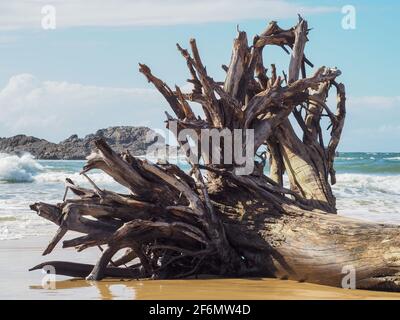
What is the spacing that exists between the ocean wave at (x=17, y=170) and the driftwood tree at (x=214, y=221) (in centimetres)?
2273

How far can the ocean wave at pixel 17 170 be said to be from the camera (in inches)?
1237

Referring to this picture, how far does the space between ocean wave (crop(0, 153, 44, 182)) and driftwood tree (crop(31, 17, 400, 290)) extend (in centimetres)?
2273

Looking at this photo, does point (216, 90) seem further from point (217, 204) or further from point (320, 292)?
point (320, 292)

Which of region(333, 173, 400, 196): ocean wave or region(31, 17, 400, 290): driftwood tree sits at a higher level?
region(31, 17, 400, 290): driftwood tree

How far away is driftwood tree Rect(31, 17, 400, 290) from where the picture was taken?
8.03 meters

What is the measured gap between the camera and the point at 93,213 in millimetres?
8539

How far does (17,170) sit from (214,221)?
24993mm

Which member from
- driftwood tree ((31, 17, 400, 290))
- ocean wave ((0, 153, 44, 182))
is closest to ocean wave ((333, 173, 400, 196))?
ocean wave ((0, 153, 44, 182))

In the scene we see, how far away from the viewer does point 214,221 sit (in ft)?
27.9

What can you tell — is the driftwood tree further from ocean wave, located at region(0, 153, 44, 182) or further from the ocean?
ocean wave, located at region(0, 153, 44, 182)

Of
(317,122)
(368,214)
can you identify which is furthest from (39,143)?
(317,122)

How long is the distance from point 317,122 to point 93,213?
3.46m

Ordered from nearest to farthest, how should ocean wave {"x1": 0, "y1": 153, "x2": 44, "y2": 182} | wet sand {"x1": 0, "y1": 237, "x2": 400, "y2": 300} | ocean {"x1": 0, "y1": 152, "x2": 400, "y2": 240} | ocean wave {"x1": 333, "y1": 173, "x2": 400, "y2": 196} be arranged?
1. wet sand {"x1": 0, "y1": 237, "x2": 400, "y2": 300}
2. ocean {"x1": 0, "y1": 152, "x2": 400, "y2": 240}
3. ocean wave {"x1": 333, "y1": 173, "x2": 400, "y2": 196}
4. ocean wave {"x1": 0, "y1": 153, "x2": 44, "y2": 182}

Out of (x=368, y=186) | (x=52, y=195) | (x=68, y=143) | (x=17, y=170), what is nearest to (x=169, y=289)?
(x=52, y=195)
